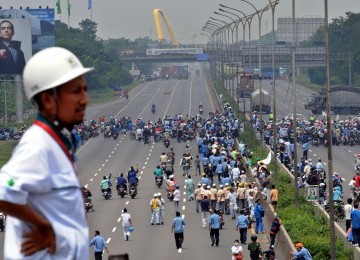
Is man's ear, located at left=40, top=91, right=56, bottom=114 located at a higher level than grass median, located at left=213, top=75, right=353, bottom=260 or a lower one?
higher

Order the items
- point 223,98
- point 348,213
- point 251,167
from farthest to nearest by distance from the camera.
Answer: point 223,98 → point 251,167 → point 348,213

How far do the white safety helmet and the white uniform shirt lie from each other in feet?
0.48

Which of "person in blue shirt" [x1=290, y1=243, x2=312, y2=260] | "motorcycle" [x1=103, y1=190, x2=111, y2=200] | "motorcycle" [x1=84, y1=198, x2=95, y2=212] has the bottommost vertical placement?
"motorcycle" [x1=103, y1=190, x2=111, y2=200]

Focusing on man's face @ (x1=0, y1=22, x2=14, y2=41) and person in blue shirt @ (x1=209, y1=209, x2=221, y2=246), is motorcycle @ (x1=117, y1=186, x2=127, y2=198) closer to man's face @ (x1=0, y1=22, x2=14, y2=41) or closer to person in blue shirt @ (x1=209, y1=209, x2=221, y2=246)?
person in blue shirt @ (x1=209, y1=209, x2=221, y2=246)

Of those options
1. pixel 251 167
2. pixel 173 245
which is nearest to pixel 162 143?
pixel 251 167

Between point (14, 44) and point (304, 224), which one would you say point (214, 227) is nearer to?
point (304, 224)

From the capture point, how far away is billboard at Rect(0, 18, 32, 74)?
94.4m

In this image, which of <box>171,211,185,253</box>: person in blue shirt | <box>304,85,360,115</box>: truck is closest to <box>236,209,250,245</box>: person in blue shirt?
<box>171,211,185,253</box>: person in blue shirt

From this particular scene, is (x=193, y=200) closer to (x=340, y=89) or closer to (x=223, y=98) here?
(x=340, y=89)

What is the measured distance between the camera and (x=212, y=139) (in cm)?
6562

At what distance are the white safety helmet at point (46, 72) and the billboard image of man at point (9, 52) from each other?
8959cm

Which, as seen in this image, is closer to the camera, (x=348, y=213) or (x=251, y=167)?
(x=348, y=213)

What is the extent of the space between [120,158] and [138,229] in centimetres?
2836

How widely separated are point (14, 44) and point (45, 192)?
92964 millimetres
